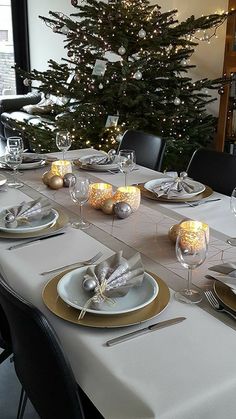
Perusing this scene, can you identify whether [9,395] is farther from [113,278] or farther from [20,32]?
[20,32]

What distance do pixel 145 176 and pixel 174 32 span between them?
168cm

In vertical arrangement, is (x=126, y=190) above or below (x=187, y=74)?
below

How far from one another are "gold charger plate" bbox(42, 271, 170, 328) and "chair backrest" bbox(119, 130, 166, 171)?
1434mm

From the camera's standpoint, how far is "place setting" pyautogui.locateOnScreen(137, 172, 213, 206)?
69.2 inches

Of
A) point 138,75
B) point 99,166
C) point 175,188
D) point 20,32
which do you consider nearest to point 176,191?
point 175,188

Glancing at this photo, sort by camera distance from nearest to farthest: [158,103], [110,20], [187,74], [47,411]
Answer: [47,411], [110,20], [158,103], [187,74]

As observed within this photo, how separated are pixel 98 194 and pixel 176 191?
326mm

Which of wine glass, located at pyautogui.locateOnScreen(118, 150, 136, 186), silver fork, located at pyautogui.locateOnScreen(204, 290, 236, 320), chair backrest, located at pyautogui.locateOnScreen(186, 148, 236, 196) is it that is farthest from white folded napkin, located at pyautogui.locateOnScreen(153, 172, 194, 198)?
silver fork, located at pyautogui.locateOnScreen(204, 290, 236, 320)

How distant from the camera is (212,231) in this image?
149 cm

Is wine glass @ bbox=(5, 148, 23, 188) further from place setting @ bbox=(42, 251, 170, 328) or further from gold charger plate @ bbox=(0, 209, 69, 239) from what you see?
place setting @ bbox=(42, 251, 170, 328)

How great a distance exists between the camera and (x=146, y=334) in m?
0.96

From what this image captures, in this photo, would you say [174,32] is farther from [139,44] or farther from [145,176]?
[145,176]

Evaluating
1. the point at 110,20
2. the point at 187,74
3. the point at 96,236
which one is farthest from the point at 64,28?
the point at 96,236

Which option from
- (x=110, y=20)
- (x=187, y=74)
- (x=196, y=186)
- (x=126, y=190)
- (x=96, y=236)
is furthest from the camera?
(x=187, y=74)
